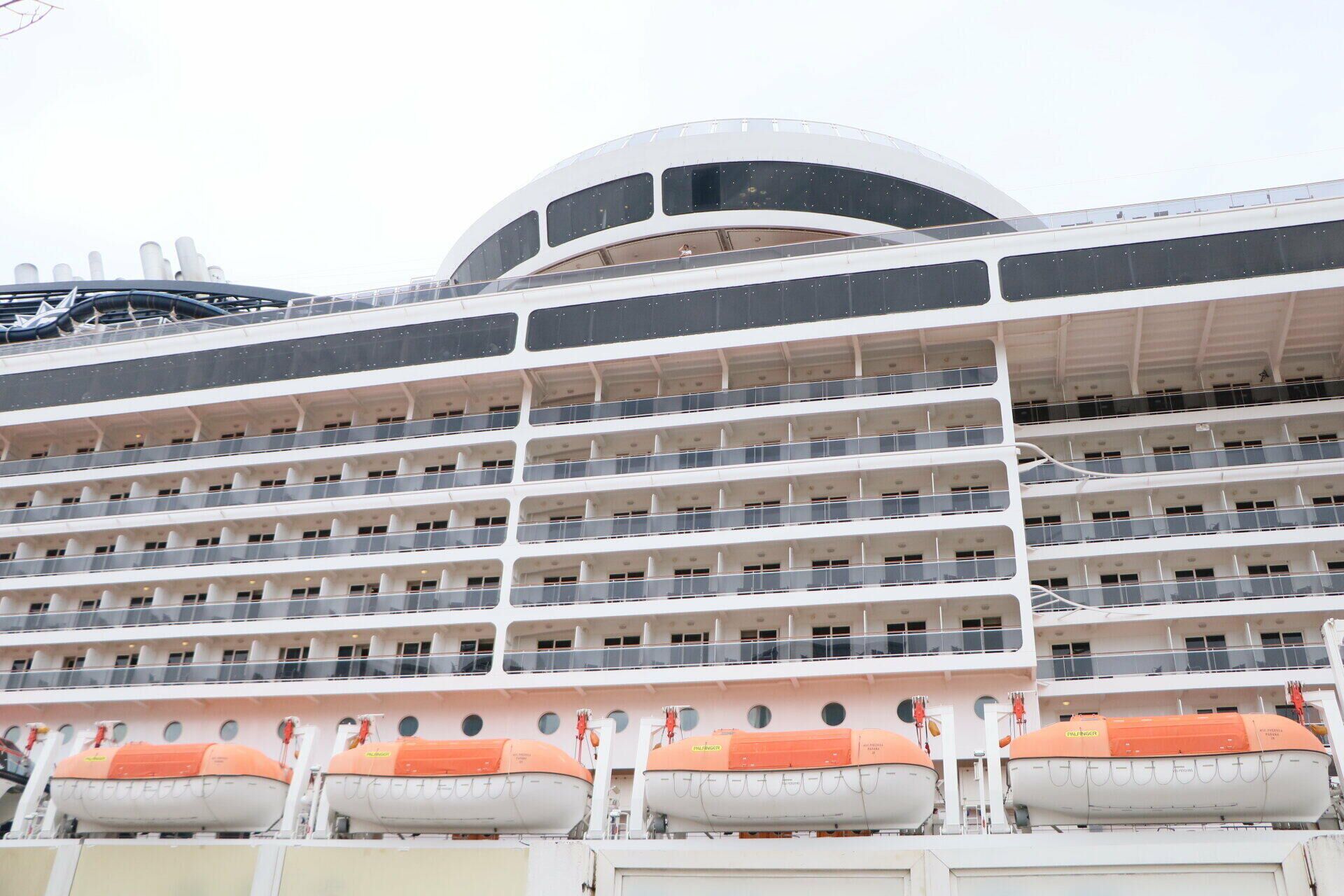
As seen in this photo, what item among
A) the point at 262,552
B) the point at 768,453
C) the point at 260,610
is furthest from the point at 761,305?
the point at 260,610

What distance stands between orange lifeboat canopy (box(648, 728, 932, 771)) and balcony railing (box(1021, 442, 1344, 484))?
9221 millimetres

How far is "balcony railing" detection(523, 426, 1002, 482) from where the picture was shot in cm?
2544

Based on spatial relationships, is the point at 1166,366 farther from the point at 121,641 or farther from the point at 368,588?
the point at 121,641

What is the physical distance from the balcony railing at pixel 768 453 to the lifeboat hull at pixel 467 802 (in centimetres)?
862

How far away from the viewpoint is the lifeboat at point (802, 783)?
18375 millimetres

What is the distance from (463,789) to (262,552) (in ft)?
38.1

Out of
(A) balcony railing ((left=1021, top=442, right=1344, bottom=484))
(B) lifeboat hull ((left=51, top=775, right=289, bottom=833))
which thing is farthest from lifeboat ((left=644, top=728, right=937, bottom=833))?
(A) balcony railing ((left=1021, top=442, right=1344, bottom=484))

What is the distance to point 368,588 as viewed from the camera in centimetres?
2867

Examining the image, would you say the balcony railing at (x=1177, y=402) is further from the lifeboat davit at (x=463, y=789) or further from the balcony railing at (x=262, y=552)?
the lifeboat davit at (x=463, y=789)

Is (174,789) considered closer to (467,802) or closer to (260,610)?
(467,802)

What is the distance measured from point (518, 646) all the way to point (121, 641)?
9.90 metres

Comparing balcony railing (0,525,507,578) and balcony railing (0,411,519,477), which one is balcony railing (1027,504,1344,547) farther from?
balcony railing (0,411,519,477)

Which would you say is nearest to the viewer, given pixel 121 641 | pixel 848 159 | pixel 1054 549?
pixel 1054 549

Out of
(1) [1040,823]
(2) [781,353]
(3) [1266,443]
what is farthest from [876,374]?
(1) [1040,823]
